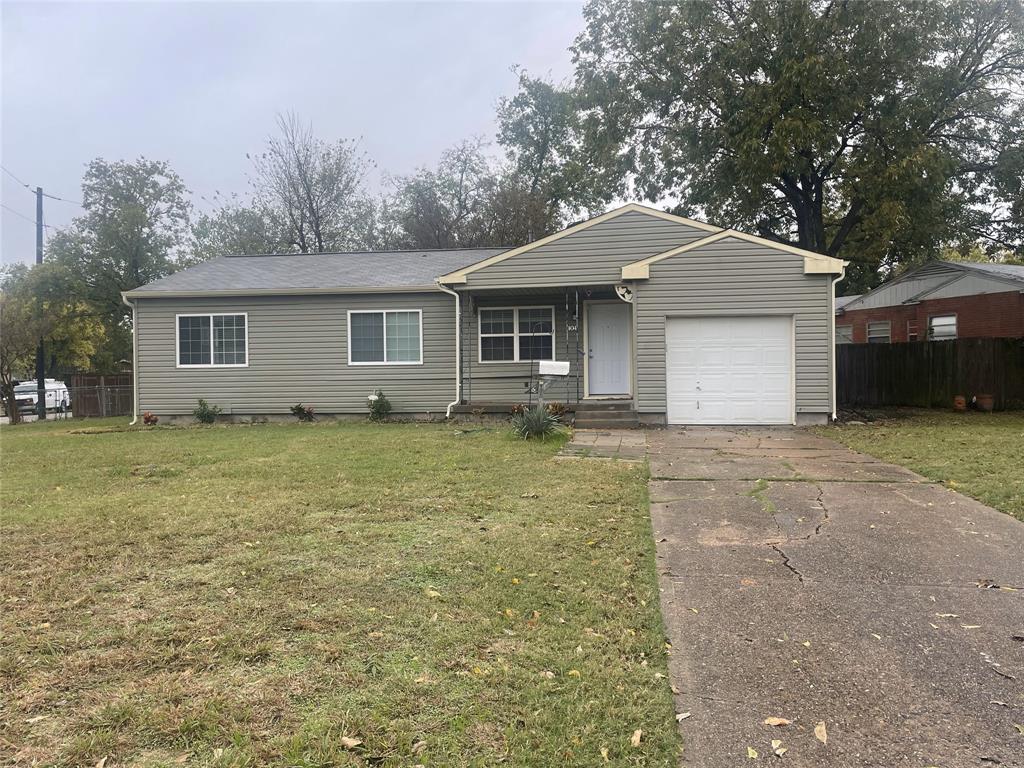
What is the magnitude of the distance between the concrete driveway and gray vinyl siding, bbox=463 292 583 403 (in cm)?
772

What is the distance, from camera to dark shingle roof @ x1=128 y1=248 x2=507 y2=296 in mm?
14352

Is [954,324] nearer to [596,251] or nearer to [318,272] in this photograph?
[596,251]

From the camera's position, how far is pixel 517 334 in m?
13.9

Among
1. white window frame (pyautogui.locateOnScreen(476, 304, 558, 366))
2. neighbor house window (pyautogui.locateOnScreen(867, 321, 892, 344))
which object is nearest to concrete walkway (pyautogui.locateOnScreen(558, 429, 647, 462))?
white window frame (pyautogui.locateOnScreen(476, 304, 558, 366))

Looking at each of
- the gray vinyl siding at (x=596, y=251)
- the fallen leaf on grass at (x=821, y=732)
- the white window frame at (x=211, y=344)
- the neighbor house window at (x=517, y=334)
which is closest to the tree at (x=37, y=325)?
the white window frame at (x=211, y=344)

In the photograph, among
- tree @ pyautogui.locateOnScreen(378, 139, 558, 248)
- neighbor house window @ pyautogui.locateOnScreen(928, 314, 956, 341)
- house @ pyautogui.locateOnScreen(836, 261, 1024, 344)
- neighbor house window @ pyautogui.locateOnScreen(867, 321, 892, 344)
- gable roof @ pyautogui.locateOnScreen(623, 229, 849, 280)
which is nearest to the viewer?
gable roof @ pyautogui.locateOnScreen(623, 229, 849, 280)

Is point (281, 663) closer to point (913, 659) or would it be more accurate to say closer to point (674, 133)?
point (913, 659)

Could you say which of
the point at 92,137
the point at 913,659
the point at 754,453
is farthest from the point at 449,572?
the point at 92,137

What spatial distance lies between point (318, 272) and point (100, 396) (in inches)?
410

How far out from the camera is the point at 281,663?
2.78 metres

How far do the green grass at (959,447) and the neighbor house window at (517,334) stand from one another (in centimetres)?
574

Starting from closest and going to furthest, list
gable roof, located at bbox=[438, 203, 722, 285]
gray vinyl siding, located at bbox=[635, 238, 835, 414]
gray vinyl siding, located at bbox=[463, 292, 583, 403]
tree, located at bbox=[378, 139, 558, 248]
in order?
gray vinyl siding, located at bbox=[635, 238, 835, 414] → gable roof, located at bbox=[438, 203, 722, 285] → gray vinyl siding, located at bbox=[463, 292, 583, 403] → tree, located at bbox=[378, 139, 558, 248]

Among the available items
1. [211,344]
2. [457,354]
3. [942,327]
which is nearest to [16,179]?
[211,344]

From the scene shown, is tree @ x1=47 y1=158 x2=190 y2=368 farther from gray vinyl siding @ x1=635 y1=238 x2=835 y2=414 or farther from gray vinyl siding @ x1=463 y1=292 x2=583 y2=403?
gray vinyl siding @ x1=635 y1=238 x2=835 y2=414
